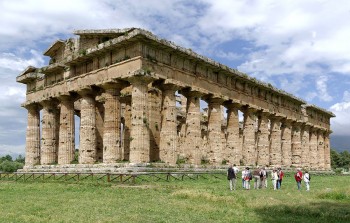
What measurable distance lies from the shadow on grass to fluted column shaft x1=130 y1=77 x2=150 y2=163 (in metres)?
14.8

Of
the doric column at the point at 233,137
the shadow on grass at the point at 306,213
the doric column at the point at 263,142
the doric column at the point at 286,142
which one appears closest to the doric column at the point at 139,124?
the doric column at the point at 233,137

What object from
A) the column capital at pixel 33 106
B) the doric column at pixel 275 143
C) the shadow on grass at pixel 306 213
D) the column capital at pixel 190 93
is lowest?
the shadow on grass at pixel 306 213

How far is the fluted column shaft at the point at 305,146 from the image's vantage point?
2242 inches

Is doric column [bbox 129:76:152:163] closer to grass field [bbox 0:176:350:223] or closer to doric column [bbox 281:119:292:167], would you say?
grass field [bbox 0:176:350:223]

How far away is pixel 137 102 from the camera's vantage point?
2983 centimetres

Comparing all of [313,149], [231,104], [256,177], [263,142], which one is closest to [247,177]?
[256,177]

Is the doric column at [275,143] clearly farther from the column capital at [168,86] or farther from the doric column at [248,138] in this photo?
the column capital at [168,86]

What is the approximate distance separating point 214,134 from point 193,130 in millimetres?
3310

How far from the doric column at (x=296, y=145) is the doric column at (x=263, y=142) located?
945 centimetres

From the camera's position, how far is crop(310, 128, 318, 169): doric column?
197 feet

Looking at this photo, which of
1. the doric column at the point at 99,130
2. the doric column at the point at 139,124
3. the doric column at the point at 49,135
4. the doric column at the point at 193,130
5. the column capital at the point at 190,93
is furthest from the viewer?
the doric column at the point at 49,135

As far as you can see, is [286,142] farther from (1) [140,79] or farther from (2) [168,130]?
(1) [140,79]

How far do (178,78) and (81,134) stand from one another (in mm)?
9347

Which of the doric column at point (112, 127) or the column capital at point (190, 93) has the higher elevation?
the column capital at point (190, 93)
